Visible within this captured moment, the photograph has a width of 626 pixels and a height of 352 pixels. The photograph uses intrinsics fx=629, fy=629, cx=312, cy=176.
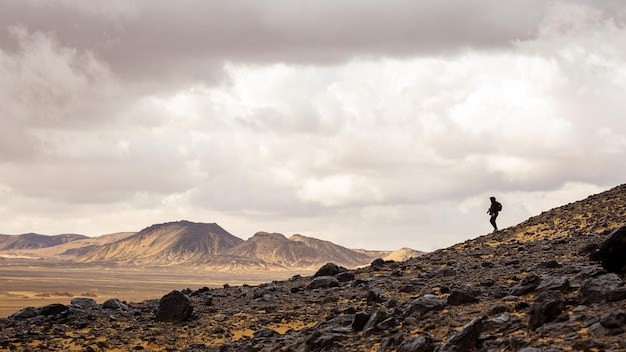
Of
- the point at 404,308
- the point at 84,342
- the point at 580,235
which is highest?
the point at 580,235

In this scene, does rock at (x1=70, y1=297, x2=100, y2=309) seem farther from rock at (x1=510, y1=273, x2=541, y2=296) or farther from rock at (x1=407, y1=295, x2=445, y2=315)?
rock at (x1=510, y1=273, x2=541, y2=296)

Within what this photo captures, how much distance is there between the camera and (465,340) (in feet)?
47.6

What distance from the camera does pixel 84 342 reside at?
934 inches

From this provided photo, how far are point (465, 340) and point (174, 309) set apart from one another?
51.1 feet

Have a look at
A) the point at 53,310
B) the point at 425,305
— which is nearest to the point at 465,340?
the point at 425,305

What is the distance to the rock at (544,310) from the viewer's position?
48.1 feet

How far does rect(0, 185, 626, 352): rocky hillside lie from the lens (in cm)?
1473

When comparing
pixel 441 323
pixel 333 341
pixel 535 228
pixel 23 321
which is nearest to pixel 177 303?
pixel 23 321

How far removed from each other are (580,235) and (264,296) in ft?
54.0

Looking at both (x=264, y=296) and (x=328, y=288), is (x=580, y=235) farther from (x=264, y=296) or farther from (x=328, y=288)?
(x=264, y=296)

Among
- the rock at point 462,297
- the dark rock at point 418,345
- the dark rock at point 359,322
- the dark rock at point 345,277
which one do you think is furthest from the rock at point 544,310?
the dark rock at point 345,277

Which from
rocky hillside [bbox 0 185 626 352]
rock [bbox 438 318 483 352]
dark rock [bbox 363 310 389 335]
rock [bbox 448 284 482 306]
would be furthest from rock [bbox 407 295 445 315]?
rock [bbox 438 318 483 352]

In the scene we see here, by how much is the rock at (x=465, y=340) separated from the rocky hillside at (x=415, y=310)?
0.03 meters

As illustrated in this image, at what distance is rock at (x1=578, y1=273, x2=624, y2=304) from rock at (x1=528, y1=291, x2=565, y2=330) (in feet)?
2.20
